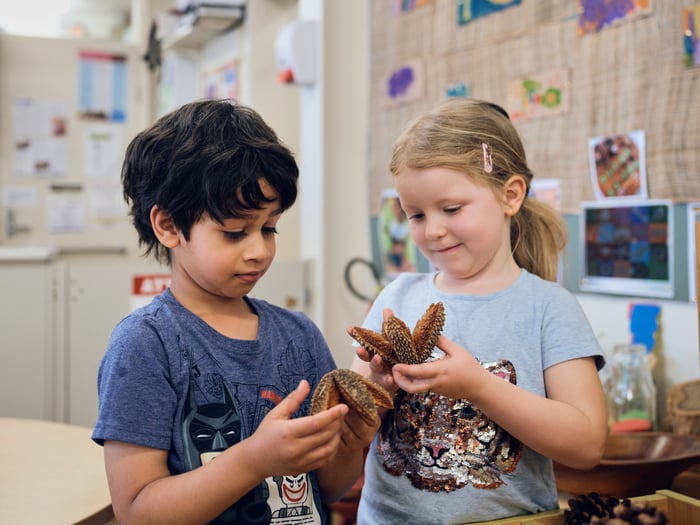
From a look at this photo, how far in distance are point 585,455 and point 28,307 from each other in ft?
7.62

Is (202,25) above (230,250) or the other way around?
above

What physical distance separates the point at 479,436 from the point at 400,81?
1.82m

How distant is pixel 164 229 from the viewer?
0.96m

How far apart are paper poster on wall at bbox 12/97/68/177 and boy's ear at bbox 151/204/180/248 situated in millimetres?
3387

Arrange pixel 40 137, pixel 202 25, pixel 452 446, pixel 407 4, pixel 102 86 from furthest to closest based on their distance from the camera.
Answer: pixel 102 86 → pixel 40 137 → pixel 202 25 → pixel 407 4 → pixel 452 446

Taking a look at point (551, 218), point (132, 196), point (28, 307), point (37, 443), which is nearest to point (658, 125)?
point (551, 218)

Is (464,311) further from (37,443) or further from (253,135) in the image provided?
(37,443)

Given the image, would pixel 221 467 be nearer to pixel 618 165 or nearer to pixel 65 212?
pixel 618 165

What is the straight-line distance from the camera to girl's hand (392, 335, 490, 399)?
86cm

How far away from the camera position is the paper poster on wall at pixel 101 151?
4.14m

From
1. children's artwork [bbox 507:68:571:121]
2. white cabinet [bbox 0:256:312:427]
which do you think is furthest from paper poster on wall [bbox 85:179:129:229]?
children's artwork [bbox 507:68:571:121]

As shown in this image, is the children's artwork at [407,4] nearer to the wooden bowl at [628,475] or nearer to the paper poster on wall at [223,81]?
the paper poster on wall at [223,81]

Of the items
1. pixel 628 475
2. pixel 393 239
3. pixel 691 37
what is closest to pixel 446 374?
pixel 628 475

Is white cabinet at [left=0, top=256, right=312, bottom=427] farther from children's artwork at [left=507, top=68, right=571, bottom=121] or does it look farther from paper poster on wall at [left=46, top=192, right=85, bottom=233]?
paper poster on wall at [left=46, top=192, right=85, bottom=233]
